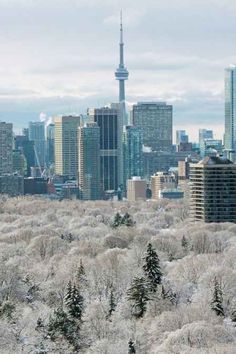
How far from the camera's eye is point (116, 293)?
4525cm

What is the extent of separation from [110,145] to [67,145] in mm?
12970

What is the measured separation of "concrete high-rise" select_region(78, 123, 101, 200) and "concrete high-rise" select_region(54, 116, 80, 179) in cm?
1407

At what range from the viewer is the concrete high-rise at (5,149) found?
16288cm

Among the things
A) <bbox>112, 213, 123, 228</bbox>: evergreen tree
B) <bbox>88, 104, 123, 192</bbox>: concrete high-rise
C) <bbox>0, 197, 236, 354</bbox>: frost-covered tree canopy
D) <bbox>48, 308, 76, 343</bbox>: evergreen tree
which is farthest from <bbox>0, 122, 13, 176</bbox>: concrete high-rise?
<bbox>48, 308, 76, 343</bbox>: evergreen tree

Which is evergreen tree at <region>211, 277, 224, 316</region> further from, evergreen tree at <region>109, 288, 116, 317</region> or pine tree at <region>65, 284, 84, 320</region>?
pine tree at <region>65, 284, 84, 320</region>

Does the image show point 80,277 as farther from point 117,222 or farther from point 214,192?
point 214,192

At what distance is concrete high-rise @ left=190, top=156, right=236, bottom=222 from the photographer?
251 feet

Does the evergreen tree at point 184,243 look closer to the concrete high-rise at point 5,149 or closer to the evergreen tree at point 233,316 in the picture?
the evergreen tree at point 233,316

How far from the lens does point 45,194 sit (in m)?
142

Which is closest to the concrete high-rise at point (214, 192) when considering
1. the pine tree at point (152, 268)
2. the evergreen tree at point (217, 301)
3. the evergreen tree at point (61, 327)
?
the pine tree at point (152, 268)

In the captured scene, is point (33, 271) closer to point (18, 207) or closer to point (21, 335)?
point (21, 335)

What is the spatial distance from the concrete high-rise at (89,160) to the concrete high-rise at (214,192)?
236 feet

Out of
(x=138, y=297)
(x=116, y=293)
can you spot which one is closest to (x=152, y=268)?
(x=116, y=293)

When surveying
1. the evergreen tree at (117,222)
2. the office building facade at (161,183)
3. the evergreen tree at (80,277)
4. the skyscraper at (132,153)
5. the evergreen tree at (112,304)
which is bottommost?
the evergreen tree at (112,304)
